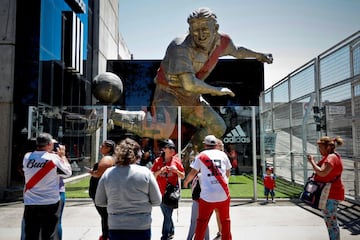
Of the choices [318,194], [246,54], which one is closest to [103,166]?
[318,194]

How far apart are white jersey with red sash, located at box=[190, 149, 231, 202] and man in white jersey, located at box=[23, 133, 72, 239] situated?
1.66 m

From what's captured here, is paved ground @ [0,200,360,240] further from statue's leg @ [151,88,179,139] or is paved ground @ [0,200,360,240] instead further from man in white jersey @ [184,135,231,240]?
statue's leg @ [151,88,179,139]

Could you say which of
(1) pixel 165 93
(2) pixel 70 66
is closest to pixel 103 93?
(1) pixel 165 93

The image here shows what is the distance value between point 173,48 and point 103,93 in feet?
9.45

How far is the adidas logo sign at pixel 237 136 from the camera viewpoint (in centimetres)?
911

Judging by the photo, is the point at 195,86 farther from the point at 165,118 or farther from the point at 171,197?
the point at 171,197

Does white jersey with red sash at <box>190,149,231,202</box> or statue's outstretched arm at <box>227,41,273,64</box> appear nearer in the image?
white jersey with red sash at <box>190,149,231,202</box>

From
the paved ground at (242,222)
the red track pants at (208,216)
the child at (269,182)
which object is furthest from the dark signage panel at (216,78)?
the red track pants at (208,216)

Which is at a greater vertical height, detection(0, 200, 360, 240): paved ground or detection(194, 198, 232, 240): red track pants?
detection(194, 198, 232, 240): red track pants

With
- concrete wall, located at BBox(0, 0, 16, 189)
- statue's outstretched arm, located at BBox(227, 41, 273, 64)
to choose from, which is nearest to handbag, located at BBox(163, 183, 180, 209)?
statue's outstretched arm, located at BBox(227, 41, 273, 64)

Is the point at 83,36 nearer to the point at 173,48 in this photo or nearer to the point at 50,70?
the point at 50,70

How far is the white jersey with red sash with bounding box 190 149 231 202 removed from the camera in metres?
4.09

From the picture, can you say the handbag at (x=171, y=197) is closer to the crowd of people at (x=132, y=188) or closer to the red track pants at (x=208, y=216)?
the crowd of people at (x=132, y=188)

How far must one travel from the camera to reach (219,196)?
4.09 meters
